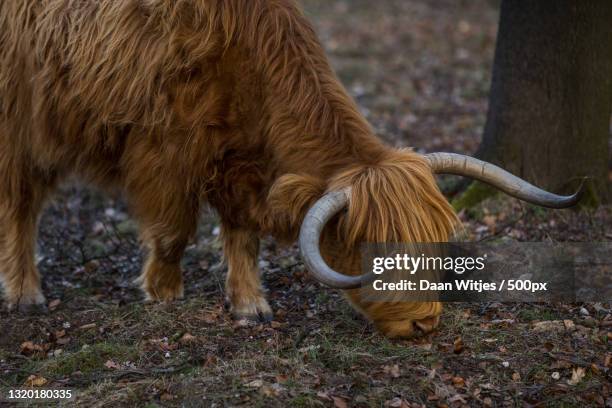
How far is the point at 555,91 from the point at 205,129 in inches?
104

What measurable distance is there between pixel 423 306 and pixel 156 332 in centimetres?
156

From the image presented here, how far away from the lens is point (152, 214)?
210 inches

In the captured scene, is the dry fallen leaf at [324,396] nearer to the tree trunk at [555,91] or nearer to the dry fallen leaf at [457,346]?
the dry fallen leaf at [457,346]

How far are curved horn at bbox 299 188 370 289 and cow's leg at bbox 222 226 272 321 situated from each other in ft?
4.11

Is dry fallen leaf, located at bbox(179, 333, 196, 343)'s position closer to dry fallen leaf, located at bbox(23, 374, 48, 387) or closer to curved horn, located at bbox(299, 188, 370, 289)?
dry fallen leaf, located at bbox(23, 374, 48, 387)

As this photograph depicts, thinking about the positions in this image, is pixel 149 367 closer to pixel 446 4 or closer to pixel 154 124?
pixel 154 124

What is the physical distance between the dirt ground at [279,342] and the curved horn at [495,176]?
2.53 ft

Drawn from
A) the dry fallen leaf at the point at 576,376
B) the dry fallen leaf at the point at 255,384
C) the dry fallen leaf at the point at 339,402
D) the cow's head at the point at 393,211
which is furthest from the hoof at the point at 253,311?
the dry fallen leaf at the point at 576,376

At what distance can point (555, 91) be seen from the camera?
615 cm

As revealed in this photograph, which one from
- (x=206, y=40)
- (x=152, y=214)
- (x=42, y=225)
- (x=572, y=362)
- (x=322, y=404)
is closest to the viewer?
(x=322, y=404)

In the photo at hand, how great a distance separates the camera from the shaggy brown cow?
4402 mm

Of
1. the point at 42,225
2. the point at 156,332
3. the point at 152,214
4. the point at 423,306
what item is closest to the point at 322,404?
the point at 423,306

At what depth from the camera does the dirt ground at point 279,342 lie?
4145 mm

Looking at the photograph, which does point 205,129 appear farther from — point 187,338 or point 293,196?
point 187,338
